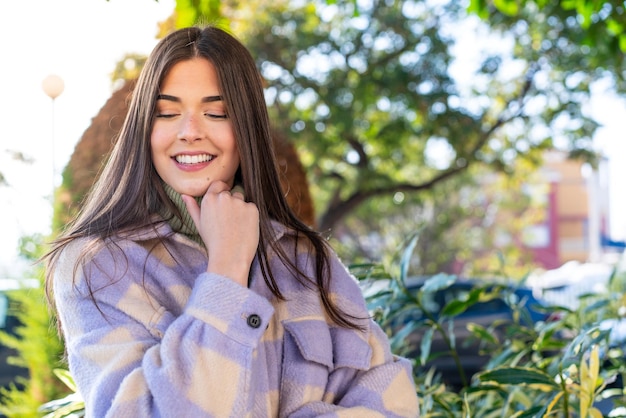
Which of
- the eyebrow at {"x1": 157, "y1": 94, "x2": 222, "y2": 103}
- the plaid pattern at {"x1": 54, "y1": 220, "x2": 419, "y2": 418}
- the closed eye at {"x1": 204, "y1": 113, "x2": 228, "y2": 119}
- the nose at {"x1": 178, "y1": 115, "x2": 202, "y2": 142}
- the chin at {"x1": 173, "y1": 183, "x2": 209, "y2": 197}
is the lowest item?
the plaid pattern at {"x1": 54, "y1": 220, "x2": 419, "y2": 418}

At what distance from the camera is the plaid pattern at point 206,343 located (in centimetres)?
134

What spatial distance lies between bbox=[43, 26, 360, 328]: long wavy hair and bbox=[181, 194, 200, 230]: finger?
0.19ft

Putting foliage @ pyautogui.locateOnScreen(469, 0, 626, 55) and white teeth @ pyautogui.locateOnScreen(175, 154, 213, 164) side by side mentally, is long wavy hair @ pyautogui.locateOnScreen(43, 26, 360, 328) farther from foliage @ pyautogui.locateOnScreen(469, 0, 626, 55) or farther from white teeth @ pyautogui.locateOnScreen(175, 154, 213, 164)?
foliage @ pyautogui.locateOnScreen(469, 0, 626, 55)

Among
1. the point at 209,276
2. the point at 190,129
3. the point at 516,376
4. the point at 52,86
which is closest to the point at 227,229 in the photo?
the point at 209,276

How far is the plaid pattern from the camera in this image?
4.38 feet

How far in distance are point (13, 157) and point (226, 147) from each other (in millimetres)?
1343

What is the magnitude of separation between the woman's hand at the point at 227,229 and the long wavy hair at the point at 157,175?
0.32 feet

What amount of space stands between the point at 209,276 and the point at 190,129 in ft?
1.05

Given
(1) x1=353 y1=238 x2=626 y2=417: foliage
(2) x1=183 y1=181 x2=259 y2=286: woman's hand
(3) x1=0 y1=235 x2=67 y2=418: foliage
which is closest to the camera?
(2) x1=183 y1=181 x2=259 y2=286: woman's hand

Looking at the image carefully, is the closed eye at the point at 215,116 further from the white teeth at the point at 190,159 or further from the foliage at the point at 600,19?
the foliage at the point at 600,19

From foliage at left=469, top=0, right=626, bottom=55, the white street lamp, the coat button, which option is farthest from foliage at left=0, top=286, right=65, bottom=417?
the coat button

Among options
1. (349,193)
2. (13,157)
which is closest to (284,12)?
(349,193)

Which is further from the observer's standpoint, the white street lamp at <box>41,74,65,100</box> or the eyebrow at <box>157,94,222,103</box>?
the white street lamp at <box>41,74,65,100</box>

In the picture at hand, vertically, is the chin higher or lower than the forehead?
lower
